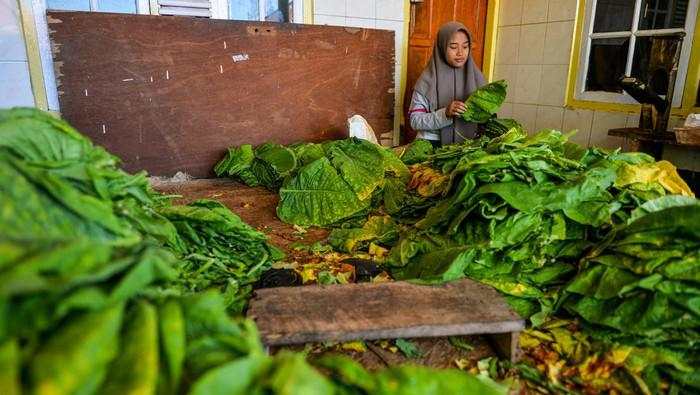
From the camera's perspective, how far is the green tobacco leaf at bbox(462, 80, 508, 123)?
373cm

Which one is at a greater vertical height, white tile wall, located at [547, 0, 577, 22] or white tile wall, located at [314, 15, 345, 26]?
white tile wall, located at [547, 0, 577, 22]

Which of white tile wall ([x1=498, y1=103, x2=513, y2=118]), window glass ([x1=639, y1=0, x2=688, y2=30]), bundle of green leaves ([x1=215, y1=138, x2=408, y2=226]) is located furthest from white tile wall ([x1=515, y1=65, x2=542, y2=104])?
bundle of green leaves ([x1=215, y1=138, x2=408, y2=226])

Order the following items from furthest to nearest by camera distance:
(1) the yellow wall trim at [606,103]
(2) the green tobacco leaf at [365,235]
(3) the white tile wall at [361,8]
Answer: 1. (3) the white tile wall at [361,8]
2. (1) the yellow wall trim at [606,103]
3. (2) the green tobacco leaf at [365,235]

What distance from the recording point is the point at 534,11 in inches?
215

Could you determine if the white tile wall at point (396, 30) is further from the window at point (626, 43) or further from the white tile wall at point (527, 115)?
the window at point (626, 43)

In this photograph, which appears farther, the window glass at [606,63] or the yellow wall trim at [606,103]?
the window glass at [606,63]

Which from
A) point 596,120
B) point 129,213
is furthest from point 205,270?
point 596,120

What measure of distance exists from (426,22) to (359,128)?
1858mm

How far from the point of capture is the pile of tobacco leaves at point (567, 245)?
167cm

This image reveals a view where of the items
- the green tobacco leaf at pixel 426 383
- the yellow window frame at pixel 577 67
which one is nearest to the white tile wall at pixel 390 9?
the yellow window frame at pixel 577 67

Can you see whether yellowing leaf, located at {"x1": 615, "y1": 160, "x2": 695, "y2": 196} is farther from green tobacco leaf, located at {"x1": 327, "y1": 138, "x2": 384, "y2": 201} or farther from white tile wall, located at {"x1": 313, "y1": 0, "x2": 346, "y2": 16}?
white tile wall, located at {"x1": 313, "y1": 0, "x2": 346, "y2": 16}

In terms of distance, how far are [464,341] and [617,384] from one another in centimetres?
56

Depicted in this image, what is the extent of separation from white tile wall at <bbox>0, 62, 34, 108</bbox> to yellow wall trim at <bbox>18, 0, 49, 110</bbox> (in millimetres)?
34

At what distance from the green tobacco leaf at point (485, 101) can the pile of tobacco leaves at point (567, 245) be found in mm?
733
